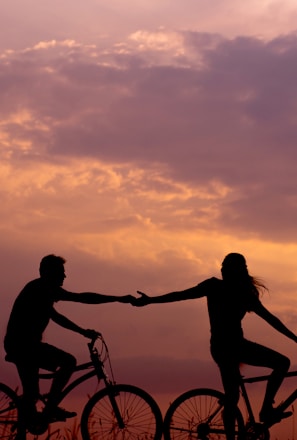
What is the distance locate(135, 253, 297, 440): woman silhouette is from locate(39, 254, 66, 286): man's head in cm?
163

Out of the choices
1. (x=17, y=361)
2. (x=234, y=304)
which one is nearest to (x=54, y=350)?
(x=17, y=361)

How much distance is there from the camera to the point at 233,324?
16.6 metres

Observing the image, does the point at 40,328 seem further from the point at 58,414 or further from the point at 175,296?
the point at 175,296

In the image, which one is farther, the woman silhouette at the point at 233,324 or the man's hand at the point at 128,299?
the man's hand at the point at 128,299

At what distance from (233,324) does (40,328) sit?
297cm

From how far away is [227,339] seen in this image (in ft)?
54.2

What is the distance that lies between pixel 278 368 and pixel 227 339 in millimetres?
937

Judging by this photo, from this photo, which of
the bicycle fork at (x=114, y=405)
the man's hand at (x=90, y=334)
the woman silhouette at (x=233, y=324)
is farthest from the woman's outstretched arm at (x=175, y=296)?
the bicycle fork at (x=114, y=405)

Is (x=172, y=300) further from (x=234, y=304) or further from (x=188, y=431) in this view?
(x=188, y=431)

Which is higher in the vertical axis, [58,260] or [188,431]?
[58,260]

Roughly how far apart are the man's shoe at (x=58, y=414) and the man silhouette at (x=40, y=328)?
133 millimetres

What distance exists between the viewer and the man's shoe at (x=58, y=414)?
17.1m

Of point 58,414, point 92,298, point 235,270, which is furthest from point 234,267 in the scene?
point 58,414

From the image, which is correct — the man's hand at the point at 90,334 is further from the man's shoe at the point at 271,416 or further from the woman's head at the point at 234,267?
the man's shoe at the point at 271,416
